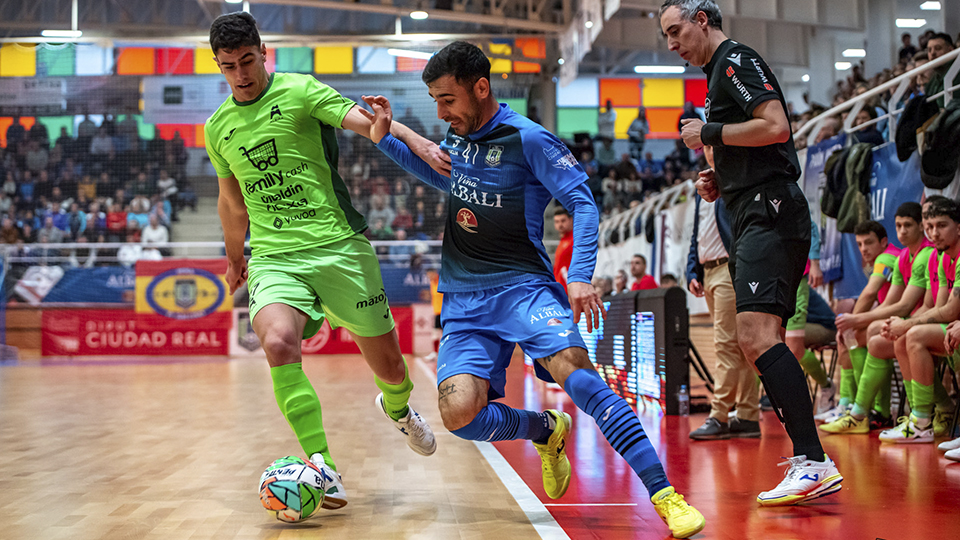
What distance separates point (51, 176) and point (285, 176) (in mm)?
23052

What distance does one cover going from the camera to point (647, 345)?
23.1 feet

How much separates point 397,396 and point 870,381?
3378 mm

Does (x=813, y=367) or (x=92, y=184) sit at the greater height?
(x=92, y=184)

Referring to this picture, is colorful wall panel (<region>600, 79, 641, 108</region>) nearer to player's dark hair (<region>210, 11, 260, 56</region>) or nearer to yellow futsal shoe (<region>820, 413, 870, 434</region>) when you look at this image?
yellow futsal shoe (<region>820, 413, 870, 434</region>)

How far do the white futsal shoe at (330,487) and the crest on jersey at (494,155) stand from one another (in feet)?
4.37

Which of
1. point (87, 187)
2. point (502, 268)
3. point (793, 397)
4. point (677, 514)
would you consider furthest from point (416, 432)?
point (87, 187)

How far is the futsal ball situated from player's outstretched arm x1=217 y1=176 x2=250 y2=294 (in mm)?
1045

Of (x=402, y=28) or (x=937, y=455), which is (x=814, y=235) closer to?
(x=937, y=455)

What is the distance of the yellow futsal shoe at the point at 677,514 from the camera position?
2674 mm

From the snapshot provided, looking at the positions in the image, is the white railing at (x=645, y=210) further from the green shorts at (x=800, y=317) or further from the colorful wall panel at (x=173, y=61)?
the colorful wall panel at (x=173, y=61)

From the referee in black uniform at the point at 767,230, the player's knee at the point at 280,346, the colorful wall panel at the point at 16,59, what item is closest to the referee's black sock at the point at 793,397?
the referee in black uniform at the point at 767,230

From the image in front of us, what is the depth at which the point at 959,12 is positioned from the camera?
12570 mm

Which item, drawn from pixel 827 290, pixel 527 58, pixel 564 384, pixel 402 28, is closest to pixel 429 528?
pixel 564 384

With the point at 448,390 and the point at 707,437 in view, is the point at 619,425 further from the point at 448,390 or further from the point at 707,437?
the point at 707,437
